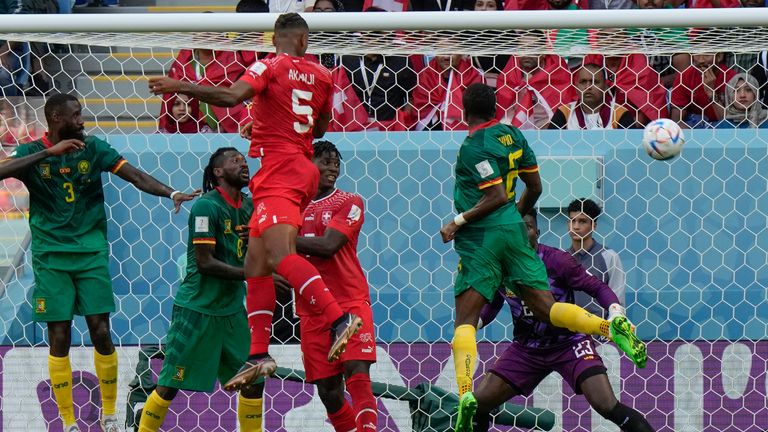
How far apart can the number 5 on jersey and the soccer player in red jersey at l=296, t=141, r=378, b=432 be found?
77 cm

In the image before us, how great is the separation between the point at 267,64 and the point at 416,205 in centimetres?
260

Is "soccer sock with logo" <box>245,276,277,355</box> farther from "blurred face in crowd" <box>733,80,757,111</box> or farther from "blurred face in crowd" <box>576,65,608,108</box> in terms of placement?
"blurred face in crowd" <box>733,80,757,111</box>

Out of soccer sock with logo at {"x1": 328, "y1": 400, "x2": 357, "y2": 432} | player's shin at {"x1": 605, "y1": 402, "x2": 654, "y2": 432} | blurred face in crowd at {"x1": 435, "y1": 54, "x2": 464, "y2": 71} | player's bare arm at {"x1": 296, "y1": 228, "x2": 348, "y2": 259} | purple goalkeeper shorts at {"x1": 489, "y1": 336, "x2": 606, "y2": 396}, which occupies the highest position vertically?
blurred face in crowd at {"x1": 435, "y1": 54, "x2": 464, "y2": 71}

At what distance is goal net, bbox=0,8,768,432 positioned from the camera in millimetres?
7918

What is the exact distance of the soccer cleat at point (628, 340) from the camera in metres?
6.49

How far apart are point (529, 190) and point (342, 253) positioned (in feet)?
3.52

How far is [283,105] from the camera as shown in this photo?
614 cm

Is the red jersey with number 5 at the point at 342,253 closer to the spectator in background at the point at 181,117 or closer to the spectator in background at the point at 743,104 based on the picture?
the spectator in background at the point at 181,117

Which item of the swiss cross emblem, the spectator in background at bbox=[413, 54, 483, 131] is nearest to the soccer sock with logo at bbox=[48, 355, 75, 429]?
the swiss cross emblem

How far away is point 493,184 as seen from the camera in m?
6.55

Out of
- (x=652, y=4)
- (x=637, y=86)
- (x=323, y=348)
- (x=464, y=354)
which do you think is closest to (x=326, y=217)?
(x=323, y=348)

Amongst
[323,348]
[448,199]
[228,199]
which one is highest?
[228,199]

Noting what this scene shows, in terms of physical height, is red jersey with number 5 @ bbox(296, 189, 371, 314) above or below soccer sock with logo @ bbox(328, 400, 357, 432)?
above

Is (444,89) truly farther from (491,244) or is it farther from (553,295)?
(491,244)
